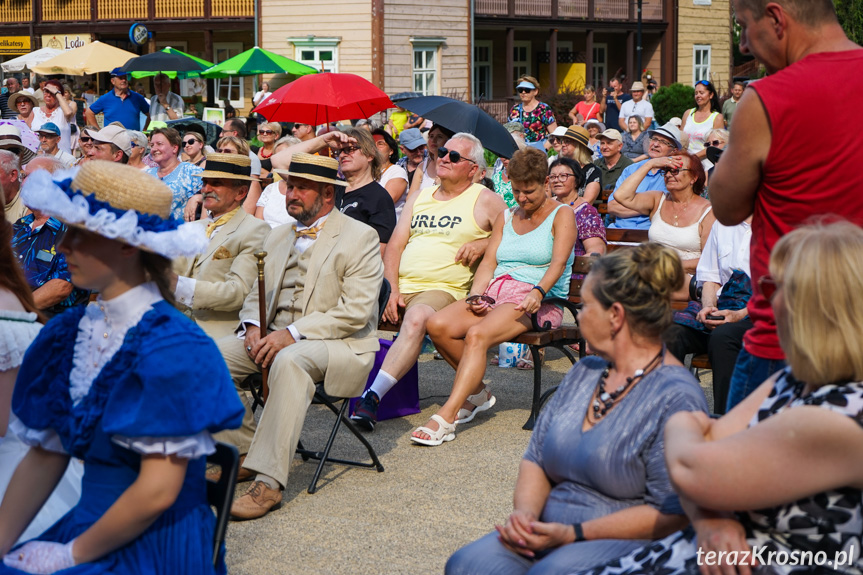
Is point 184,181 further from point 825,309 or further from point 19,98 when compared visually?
point 19,98

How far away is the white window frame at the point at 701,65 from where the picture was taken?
3581 cm

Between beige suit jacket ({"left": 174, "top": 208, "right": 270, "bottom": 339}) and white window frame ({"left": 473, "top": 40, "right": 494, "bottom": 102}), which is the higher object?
white window frame ({"left": 473, "top": 40, "right": 494, "bottom": 102})

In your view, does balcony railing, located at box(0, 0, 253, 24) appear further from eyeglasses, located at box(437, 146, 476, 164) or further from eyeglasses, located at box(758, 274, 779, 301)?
eyeglasses, located at box(758, 274, 779, 301)

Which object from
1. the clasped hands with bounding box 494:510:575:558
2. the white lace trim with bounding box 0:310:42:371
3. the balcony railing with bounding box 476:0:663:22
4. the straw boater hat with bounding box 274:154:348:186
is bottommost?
the clasped hands with bounding box 494:510:575:558

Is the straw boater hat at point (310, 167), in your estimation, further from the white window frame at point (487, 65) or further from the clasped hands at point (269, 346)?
the white window frame at point (487, 65)

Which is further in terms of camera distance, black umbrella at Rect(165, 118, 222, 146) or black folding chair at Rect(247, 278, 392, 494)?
black umbrella at Rect(165, 118, 222, 146)

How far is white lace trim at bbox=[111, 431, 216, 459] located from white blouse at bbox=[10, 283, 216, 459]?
0.02 meters

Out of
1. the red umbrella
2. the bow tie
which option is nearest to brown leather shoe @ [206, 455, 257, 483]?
the bow tie

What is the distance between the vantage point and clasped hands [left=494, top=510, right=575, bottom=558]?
9.28ft

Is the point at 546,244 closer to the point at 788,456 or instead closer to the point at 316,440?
the point at 316,440

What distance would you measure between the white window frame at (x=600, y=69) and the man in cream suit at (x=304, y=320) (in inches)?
1291

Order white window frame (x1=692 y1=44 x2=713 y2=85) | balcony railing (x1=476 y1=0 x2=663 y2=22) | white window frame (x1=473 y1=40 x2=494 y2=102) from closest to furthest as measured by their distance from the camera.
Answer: balcony railing (x1=476 y1=0 x2=663 y2=22)
white window frame (x1=473 y1=40 x2=494 y2=102)
white window frame (x1=692 y1=44 x2=713 y2=85)

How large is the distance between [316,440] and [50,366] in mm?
3433

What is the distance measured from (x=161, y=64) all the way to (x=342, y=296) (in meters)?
13.7
